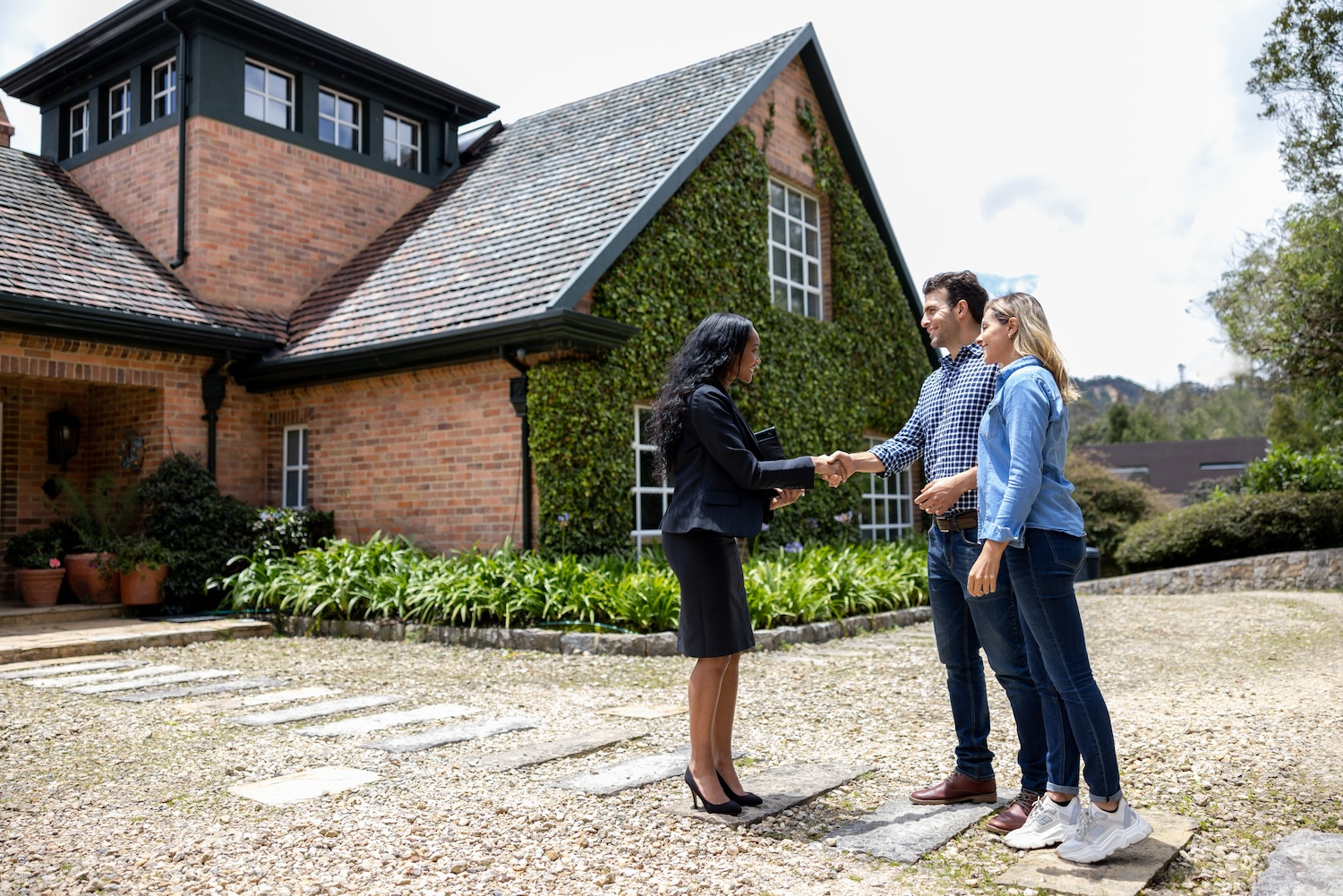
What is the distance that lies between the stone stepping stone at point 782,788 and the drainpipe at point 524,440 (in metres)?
5.56

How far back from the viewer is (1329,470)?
48.7ft

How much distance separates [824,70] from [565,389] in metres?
6.79

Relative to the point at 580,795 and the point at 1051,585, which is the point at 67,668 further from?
the point at 1051,585

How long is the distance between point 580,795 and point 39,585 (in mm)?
7912

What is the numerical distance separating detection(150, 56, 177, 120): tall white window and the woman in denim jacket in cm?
1191

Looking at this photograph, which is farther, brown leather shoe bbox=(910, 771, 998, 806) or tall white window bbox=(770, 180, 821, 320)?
tall white window bbox=(770, 180, 821, 320)

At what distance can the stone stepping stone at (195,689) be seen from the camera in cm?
578

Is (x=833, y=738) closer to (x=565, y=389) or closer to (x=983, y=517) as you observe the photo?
(x=983, y=517)

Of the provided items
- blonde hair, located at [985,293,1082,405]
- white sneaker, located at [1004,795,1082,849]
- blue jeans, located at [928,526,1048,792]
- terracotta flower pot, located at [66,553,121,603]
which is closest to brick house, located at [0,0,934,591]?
terracotta flower pot, located at [66,553,121,603]

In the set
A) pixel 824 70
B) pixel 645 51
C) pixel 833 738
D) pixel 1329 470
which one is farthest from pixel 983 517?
pixel 1329 470

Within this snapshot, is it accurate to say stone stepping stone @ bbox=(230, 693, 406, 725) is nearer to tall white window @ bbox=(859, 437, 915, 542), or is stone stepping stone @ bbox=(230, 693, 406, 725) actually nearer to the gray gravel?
the gray gravel

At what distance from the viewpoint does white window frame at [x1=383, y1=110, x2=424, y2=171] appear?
44.5 ft

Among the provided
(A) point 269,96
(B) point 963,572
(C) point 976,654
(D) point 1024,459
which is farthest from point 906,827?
(A) point 269,96

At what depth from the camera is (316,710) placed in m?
5.29
